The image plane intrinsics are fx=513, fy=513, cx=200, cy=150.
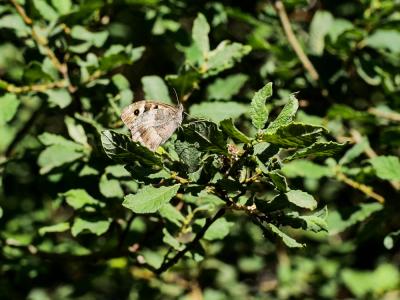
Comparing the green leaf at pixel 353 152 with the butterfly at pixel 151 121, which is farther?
the green leaf at pixel 353 152

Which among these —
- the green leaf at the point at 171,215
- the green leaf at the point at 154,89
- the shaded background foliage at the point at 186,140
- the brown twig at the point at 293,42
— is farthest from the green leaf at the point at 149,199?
the brown twig at the point at 293,42

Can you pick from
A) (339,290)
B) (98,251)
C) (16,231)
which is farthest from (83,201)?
(339,290)

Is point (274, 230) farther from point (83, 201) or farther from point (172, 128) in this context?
point (83, 201)

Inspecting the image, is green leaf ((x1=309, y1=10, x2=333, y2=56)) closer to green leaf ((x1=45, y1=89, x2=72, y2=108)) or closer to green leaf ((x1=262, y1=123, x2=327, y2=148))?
green leaf ((x1=45, y1=89, x2=72, y2=108))

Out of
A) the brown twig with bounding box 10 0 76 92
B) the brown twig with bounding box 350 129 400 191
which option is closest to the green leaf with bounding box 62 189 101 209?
the brown twig with bounding box 10 0 76 92

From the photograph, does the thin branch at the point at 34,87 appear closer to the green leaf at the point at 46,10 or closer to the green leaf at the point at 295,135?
the green leaf at the point at 46,10
